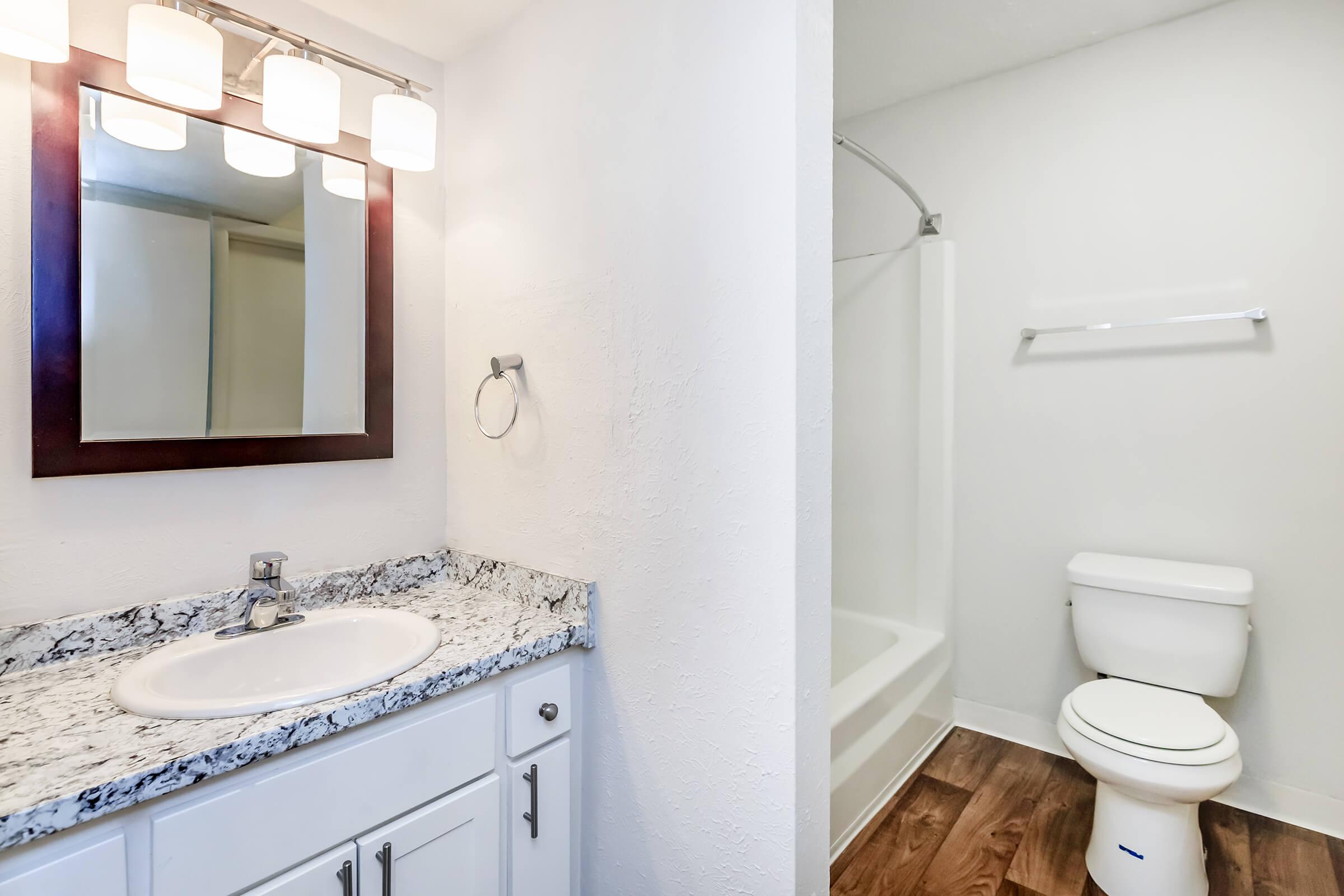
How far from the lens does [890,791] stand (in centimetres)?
202

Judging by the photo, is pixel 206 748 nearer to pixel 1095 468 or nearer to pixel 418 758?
pixel 418 758

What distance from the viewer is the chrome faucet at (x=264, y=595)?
1.24 m

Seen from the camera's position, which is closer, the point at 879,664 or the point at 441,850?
the point at 441,850

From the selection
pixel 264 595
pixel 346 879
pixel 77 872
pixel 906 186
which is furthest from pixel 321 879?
pixel 906 186

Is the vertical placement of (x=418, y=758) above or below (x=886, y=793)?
above

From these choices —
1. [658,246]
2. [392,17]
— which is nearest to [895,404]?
[658,246]

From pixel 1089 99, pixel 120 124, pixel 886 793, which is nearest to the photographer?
pixel 120 124

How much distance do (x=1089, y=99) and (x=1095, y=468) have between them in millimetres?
1260

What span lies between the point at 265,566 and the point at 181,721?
15.3 inches

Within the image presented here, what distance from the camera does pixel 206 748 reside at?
813mm

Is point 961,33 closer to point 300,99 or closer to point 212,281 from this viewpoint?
point 300,99

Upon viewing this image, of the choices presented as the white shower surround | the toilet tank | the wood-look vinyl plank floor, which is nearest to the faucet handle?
the wood-look vinyl plank floor

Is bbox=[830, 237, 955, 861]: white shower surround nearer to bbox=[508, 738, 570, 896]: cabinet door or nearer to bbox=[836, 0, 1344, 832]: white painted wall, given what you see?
bbox=[836, 0, 1344, 832]: white painted wall

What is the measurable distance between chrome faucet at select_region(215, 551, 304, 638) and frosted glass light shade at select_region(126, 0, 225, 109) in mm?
866
